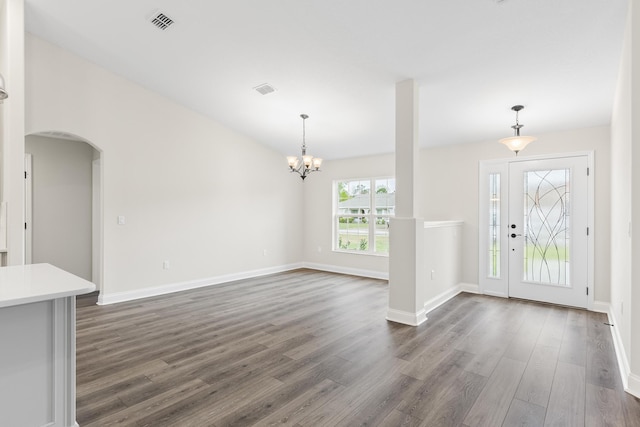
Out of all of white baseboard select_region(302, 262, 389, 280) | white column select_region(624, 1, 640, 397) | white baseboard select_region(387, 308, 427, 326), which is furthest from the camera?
white baseboard select_region(302, 262, 389, 280)

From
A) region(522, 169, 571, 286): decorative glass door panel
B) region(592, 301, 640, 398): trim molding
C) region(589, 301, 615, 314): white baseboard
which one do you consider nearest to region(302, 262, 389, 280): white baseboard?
region(522, 169, 571, 286): decorative glass door panel

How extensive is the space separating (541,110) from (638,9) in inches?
83.3

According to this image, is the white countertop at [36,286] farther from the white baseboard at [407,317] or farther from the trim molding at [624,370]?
the trim molding at [624,370]

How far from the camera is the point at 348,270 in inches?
277

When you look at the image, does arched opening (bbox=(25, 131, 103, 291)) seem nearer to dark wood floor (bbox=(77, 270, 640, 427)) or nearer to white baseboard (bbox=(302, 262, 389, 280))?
dark wood floor (bbox=(77, 270, 640, 427))

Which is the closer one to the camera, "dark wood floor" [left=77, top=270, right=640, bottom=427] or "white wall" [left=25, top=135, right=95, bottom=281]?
"dark wood floor" [left=77, top=270, right=640, bottom=427]

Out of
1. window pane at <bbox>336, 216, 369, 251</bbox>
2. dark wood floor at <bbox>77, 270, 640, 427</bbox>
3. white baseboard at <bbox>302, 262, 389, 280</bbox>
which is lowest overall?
dark wood floor at <bbox>77, 270, 640, 427</bbox>

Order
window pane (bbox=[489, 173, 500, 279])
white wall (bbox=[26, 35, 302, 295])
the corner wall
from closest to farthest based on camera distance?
the corner wall → white wall (bbox=[26, 35, 302, 295]) → window pane (bbox=[489, 173, 500, 279])

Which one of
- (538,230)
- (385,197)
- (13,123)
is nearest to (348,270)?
(385,197)

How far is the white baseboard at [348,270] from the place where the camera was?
6.54 meters

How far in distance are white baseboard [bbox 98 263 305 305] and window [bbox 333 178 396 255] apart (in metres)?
1.67

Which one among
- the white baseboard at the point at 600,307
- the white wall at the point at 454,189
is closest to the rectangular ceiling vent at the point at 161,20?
the white wall at the point at 454,189

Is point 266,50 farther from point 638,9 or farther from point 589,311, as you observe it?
point 589,311

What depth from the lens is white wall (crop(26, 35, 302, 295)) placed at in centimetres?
428
